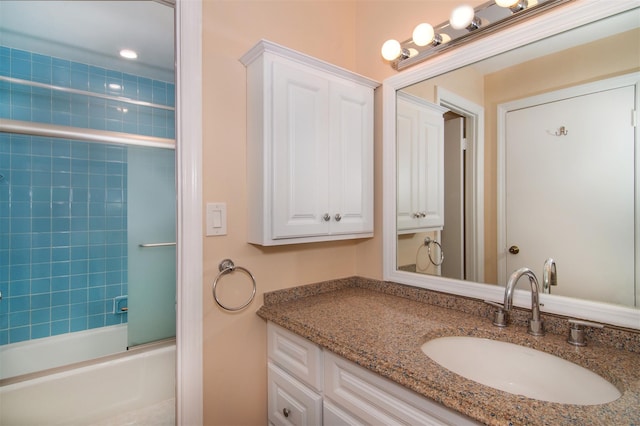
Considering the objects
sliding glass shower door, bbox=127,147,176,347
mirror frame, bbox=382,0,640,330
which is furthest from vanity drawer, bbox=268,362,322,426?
mirror frame, bbox=382,0,640,330

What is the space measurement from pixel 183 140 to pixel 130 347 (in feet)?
4.11

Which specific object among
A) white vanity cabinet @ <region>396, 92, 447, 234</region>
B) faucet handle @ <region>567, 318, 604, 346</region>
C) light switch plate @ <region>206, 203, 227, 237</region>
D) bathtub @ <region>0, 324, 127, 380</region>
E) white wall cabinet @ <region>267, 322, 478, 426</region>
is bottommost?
bathtub @ <region>0, 324, 127, 380</region>

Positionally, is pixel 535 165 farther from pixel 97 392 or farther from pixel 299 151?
pixel 97 392

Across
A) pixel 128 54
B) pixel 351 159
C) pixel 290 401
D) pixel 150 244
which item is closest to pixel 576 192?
pixel 351 159

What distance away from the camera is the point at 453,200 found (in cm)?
129

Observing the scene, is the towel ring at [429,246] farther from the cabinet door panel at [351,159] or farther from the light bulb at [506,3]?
the light bulb at [506,3]

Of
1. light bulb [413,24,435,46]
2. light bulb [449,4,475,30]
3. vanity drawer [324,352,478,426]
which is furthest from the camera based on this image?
light bulb [413,24,435,46]

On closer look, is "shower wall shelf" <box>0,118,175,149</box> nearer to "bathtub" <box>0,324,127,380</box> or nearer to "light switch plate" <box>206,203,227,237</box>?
"light switch plate" <box>206,203,227,237</box>

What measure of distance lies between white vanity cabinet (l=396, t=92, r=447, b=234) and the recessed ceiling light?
134 cm

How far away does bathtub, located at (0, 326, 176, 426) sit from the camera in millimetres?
1326

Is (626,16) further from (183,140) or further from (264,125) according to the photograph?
(183,140)

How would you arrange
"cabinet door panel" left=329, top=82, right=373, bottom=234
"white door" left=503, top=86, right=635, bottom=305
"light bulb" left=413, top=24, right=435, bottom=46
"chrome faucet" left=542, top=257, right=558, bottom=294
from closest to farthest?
1. "white door" left=503, top=86, right=635, bottom=305
2. "chrome faucet" left=542, top=257, right=558, bottom=294
3. "light bulb" left=413, top=24, right=435, bottom=46
4. "cabinet door panel" left=329, top=82, right=373, bottom=234

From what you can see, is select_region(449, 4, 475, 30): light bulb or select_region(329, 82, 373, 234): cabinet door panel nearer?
select_region(449, 4, 475, 30): light bulb

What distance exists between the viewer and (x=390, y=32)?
146 cm
